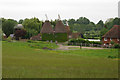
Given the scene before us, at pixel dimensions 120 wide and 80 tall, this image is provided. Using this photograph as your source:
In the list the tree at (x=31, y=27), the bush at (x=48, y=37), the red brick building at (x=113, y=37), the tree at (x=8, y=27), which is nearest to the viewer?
the red brick building at (x=113, y=37)

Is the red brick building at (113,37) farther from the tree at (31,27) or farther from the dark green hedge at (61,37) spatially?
the tree at (31,27)

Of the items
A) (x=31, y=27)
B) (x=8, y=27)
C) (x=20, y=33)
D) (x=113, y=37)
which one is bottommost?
(x=113, y=37)

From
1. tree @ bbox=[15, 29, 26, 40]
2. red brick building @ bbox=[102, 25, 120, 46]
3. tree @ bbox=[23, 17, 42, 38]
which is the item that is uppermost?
tree @ bbox=[23, 17, 42, 38]

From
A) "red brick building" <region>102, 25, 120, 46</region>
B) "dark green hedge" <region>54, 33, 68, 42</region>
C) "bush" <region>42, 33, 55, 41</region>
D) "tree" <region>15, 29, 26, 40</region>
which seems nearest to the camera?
"red brick building" <region>102, 25, 120, 46</region>

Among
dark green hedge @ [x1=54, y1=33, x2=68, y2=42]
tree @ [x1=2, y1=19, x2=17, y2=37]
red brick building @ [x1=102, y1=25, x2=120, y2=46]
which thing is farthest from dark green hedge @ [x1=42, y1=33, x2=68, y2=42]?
tree @ [x1=2, y1=19, x2=17, y2=37]

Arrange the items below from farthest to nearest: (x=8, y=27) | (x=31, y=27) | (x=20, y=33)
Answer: (x=8, y=27) → (x=31, y=27) → (x=20, y=33)

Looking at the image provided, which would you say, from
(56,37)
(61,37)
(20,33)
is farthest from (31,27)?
(61,37)

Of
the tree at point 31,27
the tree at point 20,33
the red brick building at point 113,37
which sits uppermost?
the tree at point 31,27

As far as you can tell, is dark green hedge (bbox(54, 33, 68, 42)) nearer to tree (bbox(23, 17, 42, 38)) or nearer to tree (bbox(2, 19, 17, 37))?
tree (bbox(23, 17, 42, 38))

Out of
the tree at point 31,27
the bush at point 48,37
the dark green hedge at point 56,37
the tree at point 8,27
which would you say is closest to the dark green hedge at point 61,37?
the dark green hedge at point 56,37

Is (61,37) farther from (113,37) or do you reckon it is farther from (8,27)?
(8,27)

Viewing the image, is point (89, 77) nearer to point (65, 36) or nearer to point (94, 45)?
point (94, 45)

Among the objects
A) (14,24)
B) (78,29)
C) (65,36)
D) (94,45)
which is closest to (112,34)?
(94,45)

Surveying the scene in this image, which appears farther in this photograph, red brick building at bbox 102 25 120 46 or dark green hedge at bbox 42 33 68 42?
dark green hedge at bbox 42 33 68 42
